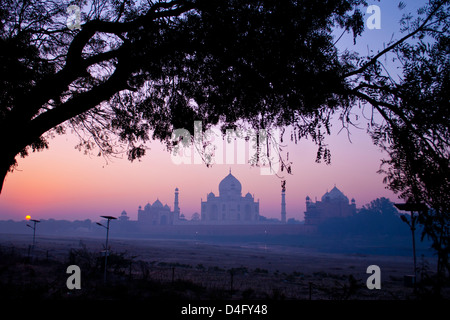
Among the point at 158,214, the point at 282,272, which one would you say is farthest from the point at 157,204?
the point at 282,272

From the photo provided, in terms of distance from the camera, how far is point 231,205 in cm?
10425

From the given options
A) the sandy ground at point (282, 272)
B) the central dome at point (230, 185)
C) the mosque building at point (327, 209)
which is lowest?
the sandy ground at point (282, 272)

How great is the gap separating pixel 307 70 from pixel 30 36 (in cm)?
562

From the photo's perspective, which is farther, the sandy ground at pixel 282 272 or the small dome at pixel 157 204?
the small dome at pixel 157 204

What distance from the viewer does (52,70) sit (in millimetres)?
7371

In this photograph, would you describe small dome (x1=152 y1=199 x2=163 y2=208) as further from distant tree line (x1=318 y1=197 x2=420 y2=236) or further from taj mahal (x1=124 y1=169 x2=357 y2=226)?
distant tree line (x1=318 y1=197 x2=420 y2=236)

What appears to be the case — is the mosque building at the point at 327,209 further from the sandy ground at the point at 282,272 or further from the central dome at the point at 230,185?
the sandy ground at the point at 282,272

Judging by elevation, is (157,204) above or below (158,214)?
above

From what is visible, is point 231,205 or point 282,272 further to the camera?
point 231,205

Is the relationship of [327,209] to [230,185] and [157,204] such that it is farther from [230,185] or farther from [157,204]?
[157,204]

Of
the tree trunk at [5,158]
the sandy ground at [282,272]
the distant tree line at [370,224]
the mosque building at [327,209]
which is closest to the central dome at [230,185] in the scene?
the mosque building at [327,209]

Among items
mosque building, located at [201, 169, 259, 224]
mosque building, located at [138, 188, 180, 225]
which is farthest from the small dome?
mosque building, located at [201, 169, 259, 224]

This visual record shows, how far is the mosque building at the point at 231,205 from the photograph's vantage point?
104250 millimetres
